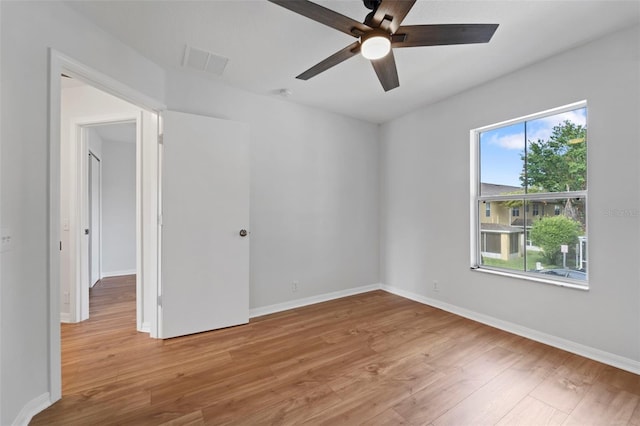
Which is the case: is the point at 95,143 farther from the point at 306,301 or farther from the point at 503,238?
the point at 503,238

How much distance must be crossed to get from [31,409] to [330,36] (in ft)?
10.4

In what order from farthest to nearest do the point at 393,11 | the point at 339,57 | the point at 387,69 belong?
the point at 387,69, the point at 339,57, the point at 393,11

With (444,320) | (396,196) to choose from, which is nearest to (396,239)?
(396,196)

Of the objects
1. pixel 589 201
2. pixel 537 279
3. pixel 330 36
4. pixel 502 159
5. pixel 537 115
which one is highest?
pixel 330 36

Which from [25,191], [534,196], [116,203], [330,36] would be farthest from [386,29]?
[116,203]

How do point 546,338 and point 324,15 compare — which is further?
point 546,338

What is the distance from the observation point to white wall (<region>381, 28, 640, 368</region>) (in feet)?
6.74

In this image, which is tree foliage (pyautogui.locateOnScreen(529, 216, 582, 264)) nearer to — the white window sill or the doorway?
the white window sill

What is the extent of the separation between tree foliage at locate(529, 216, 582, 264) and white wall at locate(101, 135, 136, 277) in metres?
6.45

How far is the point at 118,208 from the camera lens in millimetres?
5324

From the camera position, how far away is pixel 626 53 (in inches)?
81.0

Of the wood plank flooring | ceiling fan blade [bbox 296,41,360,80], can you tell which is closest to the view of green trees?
the wood plank flooring

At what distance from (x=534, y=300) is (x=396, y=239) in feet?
5.83

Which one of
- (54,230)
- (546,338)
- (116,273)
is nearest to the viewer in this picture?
(54,230)
